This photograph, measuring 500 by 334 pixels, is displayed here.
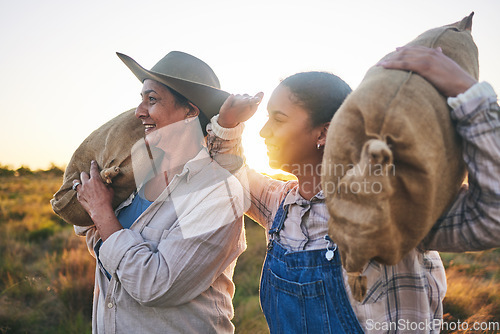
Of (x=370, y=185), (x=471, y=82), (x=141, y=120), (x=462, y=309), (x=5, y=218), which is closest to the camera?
(x=370, y=185)

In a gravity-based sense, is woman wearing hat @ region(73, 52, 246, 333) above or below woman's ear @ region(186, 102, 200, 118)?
below

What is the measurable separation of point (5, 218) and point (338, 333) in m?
12.0

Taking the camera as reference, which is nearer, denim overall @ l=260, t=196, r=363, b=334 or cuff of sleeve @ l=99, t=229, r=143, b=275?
denim overall @ l=260, t=196, r=363, b=334

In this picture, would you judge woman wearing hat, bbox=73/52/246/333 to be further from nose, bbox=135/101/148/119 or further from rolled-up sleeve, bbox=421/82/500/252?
rolled-up sleeve, bbox=421/82/500/252

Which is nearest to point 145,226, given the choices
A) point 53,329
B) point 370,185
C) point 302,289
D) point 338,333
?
point 302,289

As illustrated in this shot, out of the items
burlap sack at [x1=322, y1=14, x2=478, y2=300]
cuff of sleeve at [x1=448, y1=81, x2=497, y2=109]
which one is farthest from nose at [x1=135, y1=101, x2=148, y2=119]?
cuff of sleeve at [x1=448, y1=81, x2=497, y2=109]

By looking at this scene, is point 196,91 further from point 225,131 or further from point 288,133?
point 288,133

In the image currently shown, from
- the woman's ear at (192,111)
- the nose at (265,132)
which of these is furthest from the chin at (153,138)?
the nose at (265,132)

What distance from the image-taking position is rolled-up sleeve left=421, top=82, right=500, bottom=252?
1077 mm

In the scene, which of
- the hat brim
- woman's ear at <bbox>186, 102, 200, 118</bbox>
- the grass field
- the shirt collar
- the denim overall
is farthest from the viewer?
the grass field

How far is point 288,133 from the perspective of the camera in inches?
72.1

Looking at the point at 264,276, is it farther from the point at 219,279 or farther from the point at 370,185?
the point at 370,185

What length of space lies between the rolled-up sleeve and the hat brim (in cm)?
153

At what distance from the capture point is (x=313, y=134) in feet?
6.13
